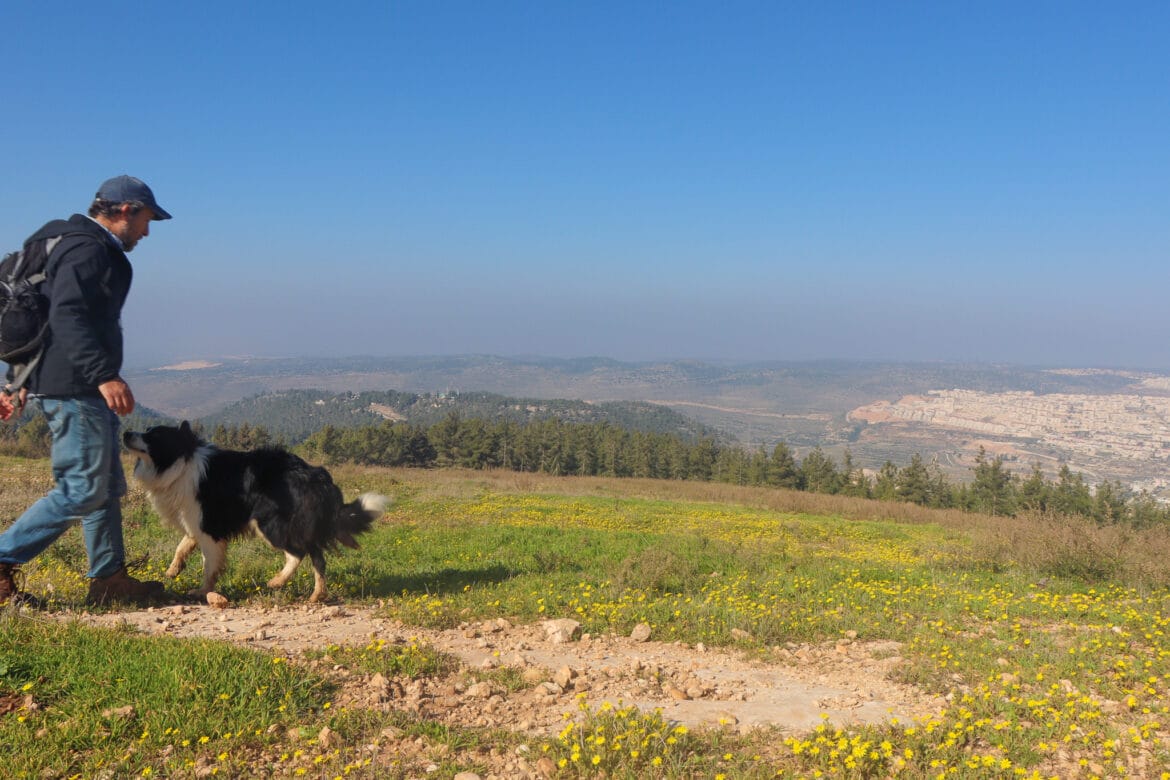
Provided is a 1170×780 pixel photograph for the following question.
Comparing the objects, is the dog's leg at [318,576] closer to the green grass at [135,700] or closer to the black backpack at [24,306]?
the green grass at [135,700]

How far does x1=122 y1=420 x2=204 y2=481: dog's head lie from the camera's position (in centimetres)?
576

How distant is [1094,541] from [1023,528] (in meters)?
1.31

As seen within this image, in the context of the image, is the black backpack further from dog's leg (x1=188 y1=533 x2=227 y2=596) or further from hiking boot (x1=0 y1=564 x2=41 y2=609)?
dog's leg (x1=188 y1=533 x2=227 y2=596)

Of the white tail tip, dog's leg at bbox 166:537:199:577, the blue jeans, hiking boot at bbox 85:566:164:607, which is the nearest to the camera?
the blue jeans

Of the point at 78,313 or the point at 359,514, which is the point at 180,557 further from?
the point at 78,313

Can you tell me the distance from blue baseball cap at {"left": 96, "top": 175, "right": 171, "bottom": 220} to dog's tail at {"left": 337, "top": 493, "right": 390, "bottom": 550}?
10.6 ft

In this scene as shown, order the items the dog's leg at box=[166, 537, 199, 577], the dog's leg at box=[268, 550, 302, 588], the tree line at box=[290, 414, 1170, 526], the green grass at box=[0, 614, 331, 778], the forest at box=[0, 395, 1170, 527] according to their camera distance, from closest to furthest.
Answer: the green grass at box=[0, 614, 331, 778] → the dog's leg at box=[268, 550, 302, 588] → the dog's leg at box=[166, 537, 199, 577] → the forest at box=[0, 395, 1170, 527] → the tree line at box=[290, 414, 1170, 526]

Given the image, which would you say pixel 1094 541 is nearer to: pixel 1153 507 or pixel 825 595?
pixel 825 595

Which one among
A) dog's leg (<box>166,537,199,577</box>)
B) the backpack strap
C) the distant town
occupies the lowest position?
the distant town

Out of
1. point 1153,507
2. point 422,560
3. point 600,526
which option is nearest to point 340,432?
point 600,526

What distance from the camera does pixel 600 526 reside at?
650 inches

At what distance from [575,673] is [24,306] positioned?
4.55 m

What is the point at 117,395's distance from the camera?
15.1ft

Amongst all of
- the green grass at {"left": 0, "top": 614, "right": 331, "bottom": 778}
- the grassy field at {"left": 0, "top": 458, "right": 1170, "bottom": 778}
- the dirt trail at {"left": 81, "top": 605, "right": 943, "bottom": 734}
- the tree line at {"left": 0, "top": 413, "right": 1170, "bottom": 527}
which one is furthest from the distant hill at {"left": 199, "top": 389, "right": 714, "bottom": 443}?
the green grass at {"left": 0, "top": 614, "right": 331, "bottom": 778}
